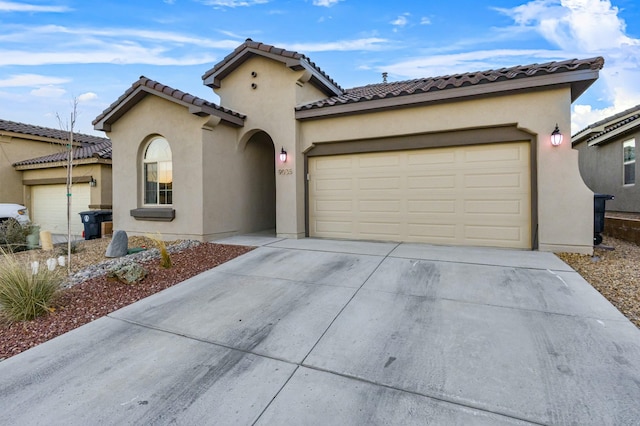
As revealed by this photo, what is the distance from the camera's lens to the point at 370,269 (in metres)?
5.53

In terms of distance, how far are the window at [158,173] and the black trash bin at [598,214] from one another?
10534mm

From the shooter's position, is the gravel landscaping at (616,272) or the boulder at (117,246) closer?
the gravel landscaping at (616,272)

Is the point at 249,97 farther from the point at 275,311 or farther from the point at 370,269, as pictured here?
the point at 275,311

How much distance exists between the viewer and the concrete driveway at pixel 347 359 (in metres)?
2.27

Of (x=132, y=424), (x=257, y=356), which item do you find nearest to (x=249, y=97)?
(x=257, y=356)

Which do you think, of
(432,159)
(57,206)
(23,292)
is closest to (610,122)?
(432,159)

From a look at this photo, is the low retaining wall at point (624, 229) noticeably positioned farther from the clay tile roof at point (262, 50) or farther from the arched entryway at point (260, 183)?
the arched entryway at point (260, 183)

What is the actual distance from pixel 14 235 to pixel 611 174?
68.0 ft

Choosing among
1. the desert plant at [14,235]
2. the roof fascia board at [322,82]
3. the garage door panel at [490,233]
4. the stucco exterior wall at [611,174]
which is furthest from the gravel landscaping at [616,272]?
the desert plant at [14,235]

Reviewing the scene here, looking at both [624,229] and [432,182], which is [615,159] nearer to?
[624,229]

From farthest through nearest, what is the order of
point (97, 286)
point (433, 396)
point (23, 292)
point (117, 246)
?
point (117, 246), point (97, 286), point (23, 292), point (433, 396)

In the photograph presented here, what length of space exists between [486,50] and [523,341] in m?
11.2

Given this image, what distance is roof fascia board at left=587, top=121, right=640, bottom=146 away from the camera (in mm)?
10377

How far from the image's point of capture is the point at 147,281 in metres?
5.24
